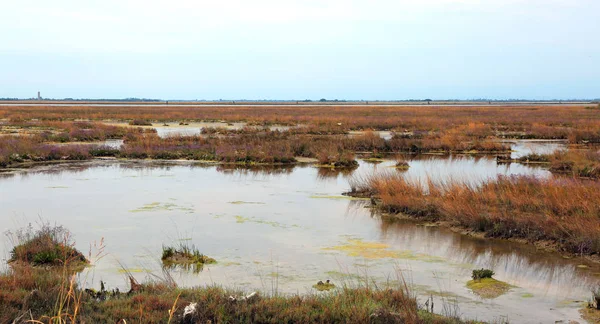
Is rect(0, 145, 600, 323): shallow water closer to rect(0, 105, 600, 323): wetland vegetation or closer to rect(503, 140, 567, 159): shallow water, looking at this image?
rect(0, 105, 600, 323): wetland vegetation

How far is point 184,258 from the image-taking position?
34.4 feet

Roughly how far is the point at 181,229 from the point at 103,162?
14.9 metres

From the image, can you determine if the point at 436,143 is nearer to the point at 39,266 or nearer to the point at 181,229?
the point at 181,229

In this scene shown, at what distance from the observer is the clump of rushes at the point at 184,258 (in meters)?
10.3

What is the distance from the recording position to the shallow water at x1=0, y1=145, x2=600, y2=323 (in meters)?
9.12

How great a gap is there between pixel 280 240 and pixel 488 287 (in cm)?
464

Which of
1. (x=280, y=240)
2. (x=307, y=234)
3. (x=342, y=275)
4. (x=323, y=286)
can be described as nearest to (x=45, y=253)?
(x=280, y=240)

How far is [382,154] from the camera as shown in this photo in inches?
1212

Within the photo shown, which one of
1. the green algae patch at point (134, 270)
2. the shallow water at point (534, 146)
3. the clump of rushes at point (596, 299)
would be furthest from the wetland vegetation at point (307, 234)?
the shallow water at point (534, 146)

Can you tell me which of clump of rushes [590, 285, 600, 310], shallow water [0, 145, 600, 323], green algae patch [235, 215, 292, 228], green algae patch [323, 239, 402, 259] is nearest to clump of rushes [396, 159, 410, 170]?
shallow water [0, 145, 600, 323]

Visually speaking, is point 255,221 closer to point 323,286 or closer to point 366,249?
point 366,249

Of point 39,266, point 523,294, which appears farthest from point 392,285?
point 39,266

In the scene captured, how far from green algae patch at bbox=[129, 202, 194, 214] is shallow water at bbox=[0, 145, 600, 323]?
5 centimetres

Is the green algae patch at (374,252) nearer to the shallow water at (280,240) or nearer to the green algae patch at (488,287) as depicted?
the shallow water at (280,240)
